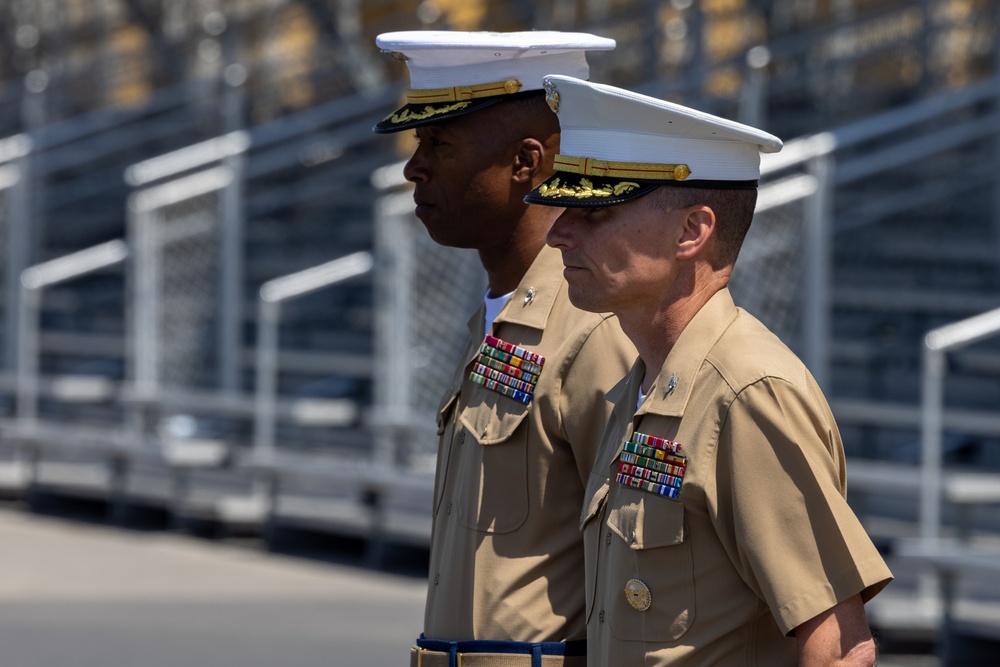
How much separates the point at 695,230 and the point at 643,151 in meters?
0.11

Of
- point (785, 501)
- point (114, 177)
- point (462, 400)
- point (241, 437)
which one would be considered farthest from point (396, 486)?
point (114, 177)

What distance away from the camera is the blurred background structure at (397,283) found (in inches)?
256

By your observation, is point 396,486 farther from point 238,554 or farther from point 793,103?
point 793,103

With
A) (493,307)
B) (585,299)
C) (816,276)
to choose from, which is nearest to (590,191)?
(585,299)

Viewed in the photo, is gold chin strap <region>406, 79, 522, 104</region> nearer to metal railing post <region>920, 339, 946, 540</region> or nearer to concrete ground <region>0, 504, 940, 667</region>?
metal railing post <region>920, 339, 946, 540</region>

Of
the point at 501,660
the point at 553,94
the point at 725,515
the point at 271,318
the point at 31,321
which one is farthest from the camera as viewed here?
the point at 31,321

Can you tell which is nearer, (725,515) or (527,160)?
(725,515)

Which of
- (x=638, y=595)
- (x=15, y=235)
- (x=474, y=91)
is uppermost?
(x=15, y=235)

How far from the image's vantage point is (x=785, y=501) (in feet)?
6.21

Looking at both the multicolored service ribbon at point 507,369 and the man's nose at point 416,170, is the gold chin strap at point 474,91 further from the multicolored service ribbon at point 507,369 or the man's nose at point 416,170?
the multicolored service ribbon at point 507,369

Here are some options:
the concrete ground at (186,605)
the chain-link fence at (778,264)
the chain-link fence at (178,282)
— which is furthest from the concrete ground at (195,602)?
the chain-link fence at (778,264)

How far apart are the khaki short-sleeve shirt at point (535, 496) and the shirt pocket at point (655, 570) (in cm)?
39

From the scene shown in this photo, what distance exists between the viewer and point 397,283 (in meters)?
7.89

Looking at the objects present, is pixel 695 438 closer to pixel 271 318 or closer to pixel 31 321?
pixel 271 318
